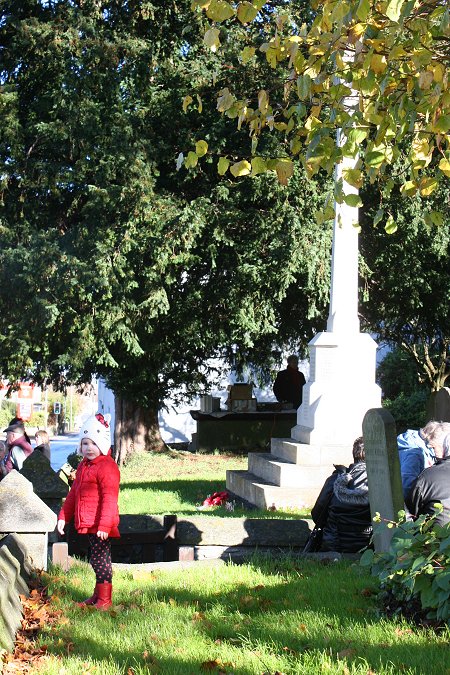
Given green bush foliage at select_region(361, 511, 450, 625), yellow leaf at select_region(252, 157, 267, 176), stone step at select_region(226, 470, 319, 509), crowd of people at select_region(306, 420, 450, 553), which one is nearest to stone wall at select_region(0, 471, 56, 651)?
crowd of people at select_region(306, 420, 450, 553)

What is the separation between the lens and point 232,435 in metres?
23.5

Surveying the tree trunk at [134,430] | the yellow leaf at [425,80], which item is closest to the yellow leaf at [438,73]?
the yellow leaf at [425,80]

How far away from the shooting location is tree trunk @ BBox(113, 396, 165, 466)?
21156 mm

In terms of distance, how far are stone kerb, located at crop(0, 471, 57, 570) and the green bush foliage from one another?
110 inches

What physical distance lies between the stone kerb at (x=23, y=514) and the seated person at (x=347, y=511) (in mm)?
2362

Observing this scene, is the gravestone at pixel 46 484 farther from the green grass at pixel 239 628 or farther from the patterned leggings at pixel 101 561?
the patterned leggings at pixel 101 561

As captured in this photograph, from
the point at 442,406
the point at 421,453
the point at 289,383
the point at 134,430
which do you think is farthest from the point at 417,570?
the point at 134,430

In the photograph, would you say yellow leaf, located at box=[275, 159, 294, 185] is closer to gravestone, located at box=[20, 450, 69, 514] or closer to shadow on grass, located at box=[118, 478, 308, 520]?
gravestone, located at box=[20, 450, 69, 514]

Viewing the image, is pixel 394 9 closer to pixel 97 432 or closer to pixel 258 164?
pixel 258 164

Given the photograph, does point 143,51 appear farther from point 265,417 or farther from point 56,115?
point 265,417

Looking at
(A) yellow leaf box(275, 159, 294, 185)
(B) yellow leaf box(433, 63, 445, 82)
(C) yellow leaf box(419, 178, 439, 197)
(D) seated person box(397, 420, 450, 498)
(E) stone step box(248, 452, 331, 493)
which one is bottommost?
(E) stone step box(248, 452, 331, 493)

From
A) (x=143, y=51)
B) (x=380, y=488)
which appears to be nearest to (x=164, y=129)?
(x=143, y=51)

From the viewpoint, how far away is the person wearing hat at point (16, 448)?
38.3ft

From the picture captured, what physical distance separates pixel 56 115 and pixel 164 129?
2.08 m
